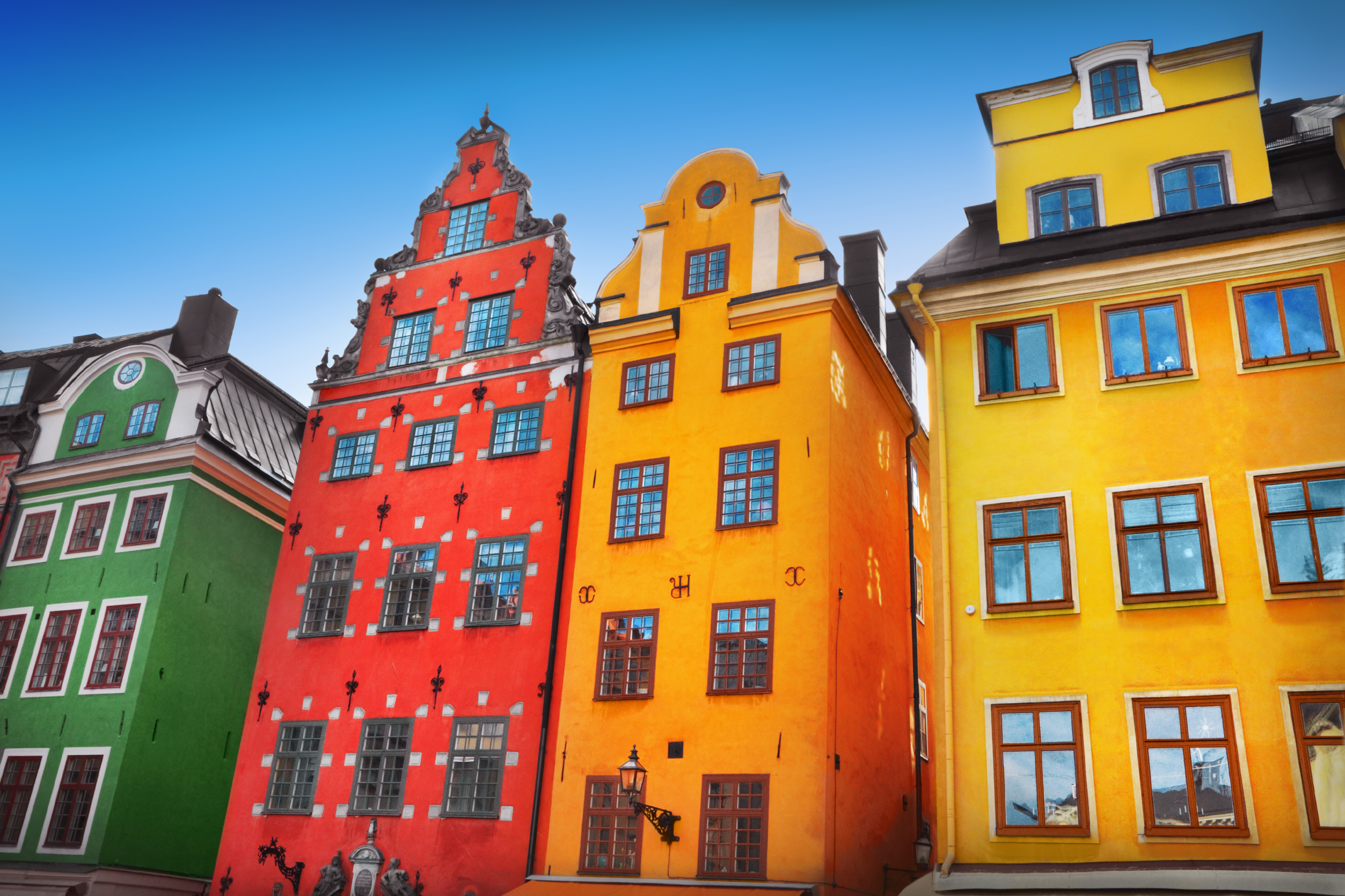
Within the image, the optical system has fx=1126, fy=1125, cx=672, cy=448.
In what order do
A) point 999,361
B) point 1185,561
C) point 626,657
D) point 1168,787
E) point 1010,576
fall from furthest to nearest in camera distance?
point 626,657
point 999,361
point 1010,576
point 1185,561
point 1168,787

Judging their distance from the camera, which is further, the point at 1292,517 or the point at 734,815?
the point at 734,815

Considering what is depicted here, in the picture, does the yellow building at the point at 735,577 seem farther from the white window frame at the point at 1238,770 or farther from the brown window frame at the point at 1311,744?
the brown window frame at the point at 1311,744

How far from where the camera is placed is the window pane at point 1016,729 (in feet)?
53.6

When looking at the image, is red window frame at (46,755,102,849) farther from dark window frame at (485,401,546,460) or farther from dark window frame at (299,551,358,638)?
dark window frame at (485,401,546,460)

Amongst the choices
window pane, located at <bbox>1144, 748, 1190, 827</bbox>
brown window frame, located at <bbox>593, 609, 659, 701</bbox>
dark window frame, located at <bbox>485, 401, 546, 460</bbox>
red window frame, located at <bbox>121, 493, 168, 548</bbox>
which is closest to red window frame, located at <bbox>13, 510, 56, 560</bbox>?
red window frame, located at <bbox>121, 493, 168, 548</bbox>

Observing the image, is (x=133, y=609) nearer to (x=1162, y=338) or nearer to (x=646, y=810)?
(x=646, y=810)

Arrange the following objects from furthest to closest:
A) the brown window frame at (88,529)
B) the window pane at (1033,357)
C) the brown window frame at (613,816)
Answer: the brown window frame at (88,529) < the brown window frame at (613,816) < the window pane at (1033,357)

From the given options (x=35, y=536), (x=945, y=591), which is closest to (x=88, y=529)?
(x=35, y=536)

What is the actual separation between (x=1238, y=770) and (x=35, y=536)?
1114 inches

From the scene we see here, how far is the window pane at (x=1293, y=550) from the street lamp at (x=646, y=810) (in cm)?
994

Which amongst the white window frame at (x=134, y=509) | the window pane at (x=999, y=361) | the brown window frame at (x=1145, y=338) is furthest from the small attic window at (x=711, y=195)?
the white window frame at (x=134, y=509)

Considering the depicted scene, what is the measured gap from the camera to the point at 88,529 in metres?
28.7

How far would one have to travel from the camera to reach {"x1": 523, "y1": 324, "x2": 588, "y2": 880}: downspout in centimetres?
2022

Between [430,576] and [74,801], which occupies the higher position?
[430,576]
